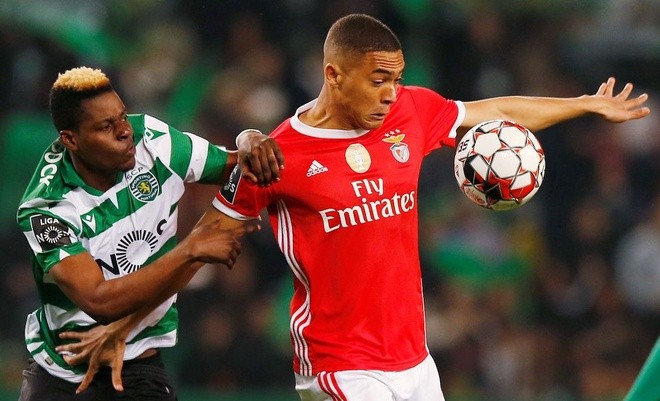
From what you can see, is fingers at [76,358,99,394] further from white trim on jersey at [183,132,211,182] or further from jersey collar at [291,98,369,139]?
jersey collar at [291,98,369,139]

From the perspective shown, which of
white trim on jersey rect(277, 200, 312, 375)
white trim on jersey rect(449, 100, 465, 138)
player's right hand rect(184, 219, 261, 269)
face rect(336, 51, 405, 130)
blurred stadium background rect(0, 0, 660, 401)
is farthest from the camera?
blurred stadium background rect(0, 0, 660, 401)

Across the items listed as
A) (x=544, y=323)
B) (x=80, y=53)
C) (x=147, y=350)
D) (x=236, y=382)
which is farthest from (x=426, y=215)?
(x=147, y=350)

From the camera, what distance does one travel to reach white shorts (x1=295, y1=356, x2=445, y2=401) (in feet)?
14.0

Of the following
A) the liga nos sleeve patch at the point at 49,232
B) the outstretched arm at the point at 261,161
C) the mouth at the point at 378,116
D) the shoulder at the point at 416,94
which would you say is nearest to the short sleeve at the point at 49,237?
the liga nos sleeve patch at the point at 49,232

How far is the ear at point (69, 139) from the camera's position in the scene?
4403mm

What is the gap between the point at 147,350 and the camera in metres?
4.63

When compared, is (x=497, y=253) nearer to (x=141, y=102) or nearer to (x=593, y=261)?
(x=593, y=261)

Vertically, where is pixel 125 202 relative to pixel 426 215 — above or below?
above

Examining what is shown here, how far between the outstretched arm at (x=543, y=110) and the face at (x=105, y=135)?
1.40 meters

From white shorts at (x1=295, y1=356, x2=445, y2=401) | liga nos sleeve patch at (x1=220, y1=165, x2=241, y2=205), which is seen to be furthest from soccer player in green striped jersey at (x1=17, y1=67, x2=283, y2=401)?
white shorts at (x1=295, y1=356, x2=445, y2=401)

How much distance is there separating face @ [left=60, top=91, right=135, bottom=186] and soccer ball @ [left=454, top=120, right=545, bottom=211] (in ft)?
4.30

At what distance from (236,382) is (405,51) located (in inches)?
125

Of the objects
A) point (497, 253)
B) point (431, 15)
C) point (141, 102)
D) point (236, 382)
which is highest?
point (431, 15)

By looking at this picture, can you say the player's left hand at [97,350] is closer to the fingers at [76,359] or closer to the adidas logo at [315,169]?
the fingers at [76,359]
